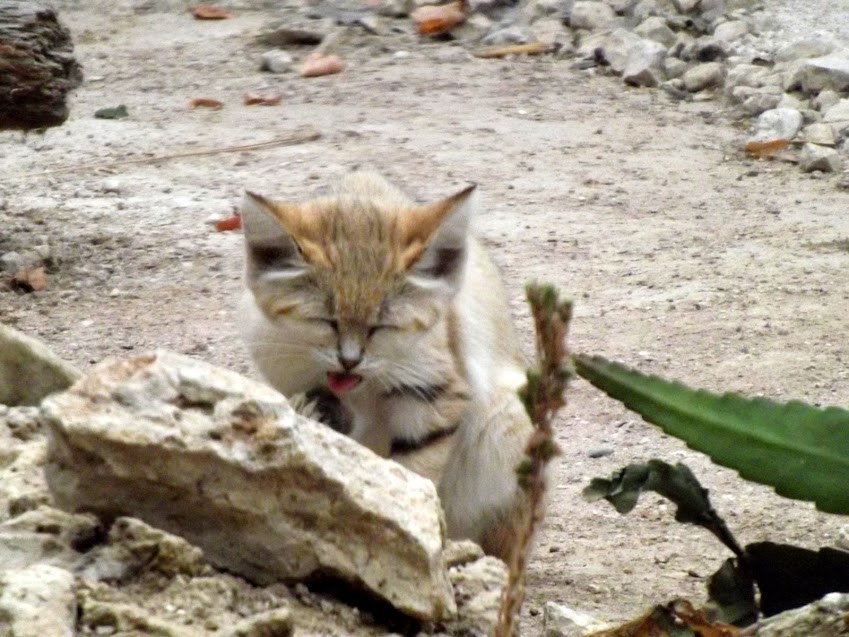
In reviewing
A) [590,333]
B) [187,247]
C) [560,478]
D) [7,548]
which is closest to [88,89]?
[187,247]

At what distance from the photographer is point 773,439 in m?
3.26

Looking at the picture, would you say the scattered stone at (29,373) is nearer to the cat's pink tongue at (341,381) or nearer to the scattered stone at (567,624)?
the cat's pink tongue at (341,381)

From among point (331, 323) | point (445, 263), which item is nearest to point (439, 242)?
point (445, 263)

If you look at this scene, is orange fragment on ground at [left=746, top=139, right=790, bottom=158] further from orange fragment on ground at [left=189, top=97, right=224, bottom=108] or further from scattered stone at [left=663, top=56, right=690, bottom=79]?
orange fragment on ground at [left=189, top=97, right=224, bottom=108]

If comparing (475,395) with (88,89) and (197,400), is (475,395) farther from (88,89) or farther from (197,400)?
(88,89)

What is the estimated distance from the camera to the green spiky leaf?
10.6 feet

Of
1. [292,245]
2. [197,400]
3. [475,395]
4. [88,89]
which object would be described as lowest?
[88,89]

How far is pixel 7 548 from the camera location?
9.44ft

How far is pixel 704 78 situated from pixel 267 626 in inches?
325

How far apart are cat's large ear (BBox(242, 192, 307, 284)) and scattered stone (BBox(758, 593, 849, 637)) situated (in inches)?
81.0

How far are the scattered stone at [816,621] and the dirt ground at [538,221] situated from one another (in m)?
1.27

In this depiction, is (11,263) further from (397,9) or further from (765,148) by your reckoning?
(397,9)

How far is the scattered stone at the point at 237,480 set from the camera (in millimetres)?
2805

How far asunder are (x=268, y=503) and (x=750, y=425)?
1.05 metres
